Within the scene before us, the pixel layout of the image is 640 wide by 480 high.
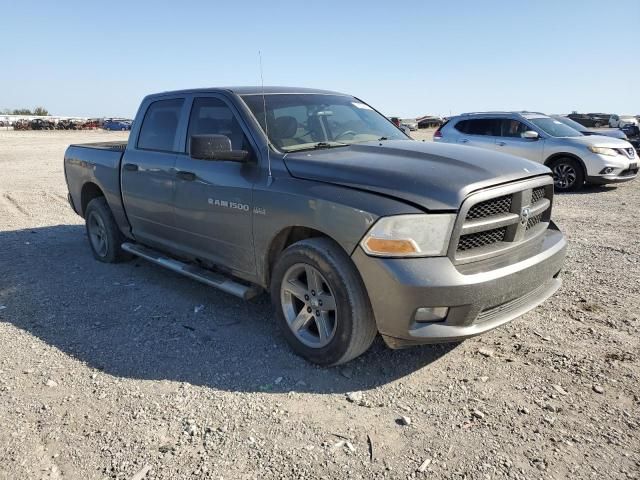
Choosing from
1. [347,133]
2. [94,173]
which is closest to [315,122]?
[347,133]

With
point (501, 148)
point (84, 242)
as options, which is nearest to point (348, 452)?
point (84, 242)

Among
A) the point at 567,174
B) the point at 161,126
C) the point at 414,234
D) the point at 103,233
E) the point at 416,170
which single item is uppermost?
the point at 161,126

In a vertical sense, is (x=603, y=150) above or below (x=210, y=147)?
below

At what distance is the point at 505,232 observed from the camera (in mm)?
3305

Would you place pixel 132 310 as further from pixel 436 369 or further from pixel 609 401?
pixel 609 401

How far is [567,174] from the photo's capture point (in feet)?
35.4

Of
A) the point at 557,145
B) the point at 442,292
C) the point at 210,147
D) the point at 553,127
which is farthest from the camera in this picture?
the point at 553,127

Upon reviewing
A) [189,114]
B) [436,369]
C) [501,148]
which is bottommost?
[436,369]

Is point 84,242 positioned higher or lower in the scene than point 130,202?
lower

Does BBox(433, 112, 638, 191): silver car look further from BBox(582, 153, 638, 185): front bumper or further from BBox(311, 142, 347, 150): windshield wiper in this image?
BBox(311, 142, 347, 150): windshield wiper

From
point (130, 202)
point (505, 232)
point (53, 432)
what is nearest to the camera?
point (53, 432)

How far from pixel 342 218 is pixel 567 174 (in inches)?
367

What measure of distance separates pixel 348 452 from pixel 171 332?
6.53 ft

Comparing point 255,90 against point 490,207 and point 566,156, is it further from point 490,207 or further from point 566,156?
point 566,156
